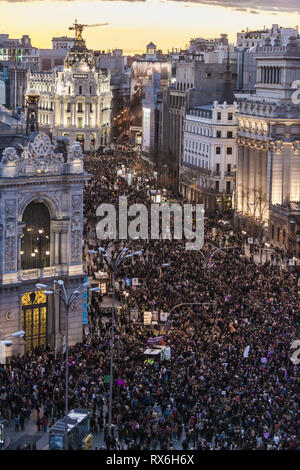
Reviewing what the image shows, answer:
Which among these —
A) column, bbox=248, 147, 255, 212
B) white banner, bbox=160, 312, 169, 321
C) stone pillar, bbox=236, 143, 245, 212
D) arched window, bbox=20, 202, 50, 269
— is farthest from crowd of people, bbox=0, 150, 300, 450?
stone pillar, bbox=236, 143, 245, 212

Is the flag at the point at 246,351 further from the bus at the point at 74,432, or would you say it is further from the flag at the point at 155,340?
the bus at the point at 74,432

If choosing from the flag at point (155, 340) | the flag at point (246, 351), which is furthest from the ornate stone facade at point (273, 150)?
the flag at point (246, 351)

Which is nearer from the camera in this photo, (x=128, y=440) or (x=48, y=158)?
(x=128, y=440)

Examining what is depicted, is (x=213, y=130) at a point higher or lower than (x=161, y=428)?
higher

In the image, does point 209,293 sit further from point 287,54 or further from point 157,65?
point 157,65

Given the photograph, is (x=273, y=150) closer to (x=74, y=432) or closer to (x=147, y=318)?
(x=147, y=318)

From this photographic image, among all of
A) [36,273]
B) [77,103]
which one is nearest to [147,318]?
[36,273]
